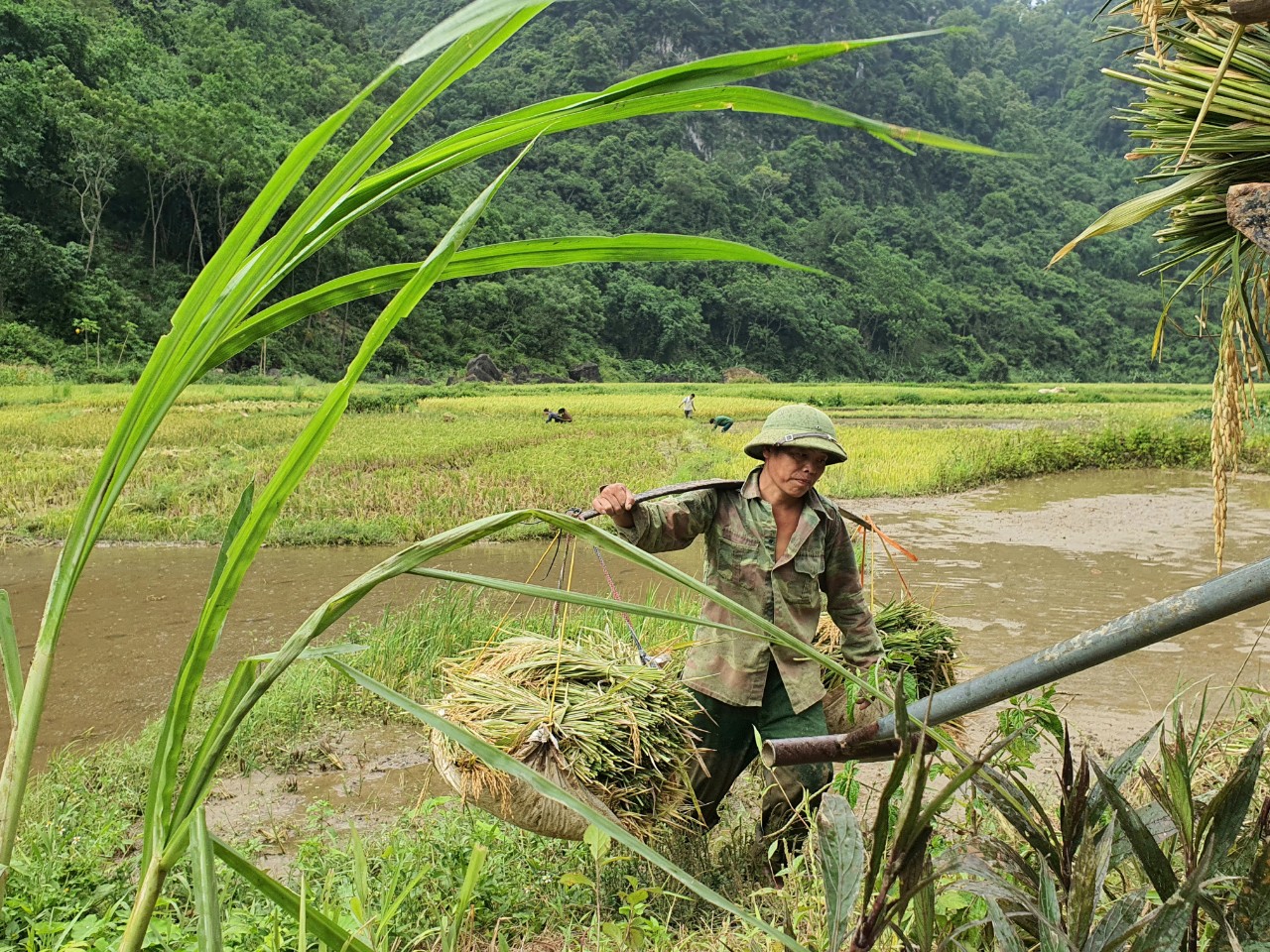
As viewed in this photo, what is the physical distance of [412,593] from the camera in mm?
7109

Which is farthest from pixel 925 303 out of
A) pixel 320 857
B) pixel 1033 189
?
pixel 320 857

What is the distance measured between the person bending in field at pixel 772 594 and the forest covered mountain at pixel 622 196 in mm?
10630

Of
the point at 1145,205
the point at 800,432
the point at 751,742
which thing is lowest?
the point at 751,742

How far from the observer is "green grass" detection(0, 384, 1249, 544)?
9359 millimetres

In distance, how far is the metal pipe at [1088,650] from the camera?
697 mm

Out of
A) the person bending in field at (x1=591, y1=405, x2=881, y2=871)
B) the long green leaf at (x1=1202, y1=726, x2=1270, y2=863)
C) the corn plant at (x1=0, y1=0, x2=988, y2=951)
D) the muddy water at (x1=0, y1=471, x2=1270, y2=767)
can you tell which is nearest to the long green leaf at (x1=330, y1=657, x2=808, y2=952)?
the corn plant at (x1=0, y1=0, x2=988, y2=951)

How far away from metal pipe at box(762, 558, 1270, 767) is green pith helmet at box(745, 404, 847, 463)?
→ 6.12 ft

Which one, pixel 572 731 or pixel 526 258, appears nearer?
pixel 526 258

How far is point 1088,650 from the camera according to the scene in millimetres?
768

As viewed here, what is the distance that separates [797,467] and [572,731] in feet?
3.25

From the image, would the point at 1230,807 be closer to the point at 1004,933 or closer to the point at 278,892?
the point at 1004,933

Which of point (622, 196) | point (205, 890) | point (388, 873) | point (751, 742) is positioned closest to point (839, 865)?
point (205, 890)

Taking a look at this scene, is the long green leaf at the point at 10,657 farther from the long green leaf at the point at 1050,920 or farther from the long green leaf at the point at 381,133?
the long green leaf at the point at 1050,920

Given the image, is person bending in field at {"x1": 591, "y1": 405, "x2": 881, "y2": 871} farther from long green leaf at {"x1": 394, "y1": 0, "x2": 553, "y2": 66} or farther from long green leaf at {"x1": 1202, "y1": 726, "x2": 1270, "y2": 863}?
long green leaf at {"x1": 394, "y1": 0, "x2": 553, "y2": 66}
